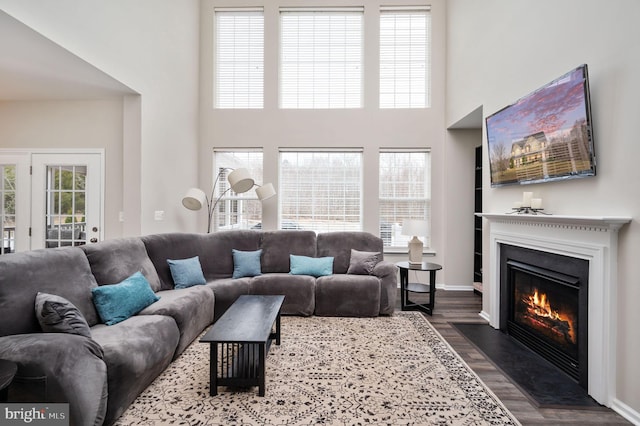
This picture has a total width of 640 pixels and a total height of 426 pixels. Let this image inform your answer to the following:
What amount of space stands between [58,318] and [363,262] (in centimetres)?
300

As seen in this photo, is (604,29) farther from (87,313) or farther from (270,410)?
(87,313)

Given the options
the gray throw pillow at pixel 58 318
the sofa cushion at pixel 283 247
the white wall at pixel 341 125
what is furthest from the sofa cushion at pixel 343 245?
the gray throw pillow at pixel 58 318

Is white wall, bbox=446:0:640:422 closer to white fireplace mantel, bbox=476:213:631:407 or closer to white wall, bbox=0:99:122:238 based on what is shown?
white fireplace mantel, bbox=476:213:631:407

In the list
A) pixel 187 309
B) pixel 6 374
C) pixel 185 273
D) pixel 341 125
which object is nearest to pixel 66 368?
pixel 6 374

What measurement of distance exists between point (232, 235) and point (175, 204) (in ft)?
3.18

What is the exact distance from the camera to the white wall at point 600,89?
1851mm

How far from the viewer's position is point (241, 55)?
16.4 ft

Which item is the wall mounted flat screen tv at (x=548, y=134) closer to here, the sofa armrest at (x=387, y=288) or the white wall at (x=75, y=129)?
the sofa armrest at (x=387, y=288)

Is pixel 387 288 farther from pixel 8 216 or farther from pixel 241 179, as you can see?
pixel 8 216

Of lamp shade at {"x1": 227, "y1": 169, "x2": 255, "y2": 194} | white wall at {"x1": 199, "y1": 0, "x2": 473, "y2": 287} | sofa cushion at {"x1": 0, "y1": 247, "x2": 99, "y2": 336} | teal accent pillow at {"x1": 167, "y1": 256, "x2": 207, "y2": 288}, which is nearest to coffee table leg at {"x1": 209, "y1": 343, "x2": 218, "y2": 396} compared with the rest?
sofa cushion at {"x1": 0, "y1": 247, "x2": 99, "y2": 336}

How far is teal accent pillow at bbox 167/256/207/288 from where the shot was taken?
3.33 metres

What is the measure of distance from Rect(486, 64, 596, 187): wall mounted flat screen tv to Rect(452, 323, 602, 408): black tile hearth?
157 cm

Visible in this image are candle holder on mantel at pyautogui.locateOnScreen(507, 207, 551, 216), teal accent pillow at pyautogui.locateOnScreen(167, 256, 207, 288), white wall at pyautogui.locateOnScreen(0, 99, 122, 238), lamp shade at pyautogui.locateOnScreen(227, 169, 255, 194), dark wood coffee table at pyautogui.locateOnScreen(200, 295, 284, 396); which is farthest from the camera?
lamp shade at pyautogui.locateOnScreen(227, 169, 255, 194)

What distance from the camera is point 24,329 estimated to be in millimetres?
1794
